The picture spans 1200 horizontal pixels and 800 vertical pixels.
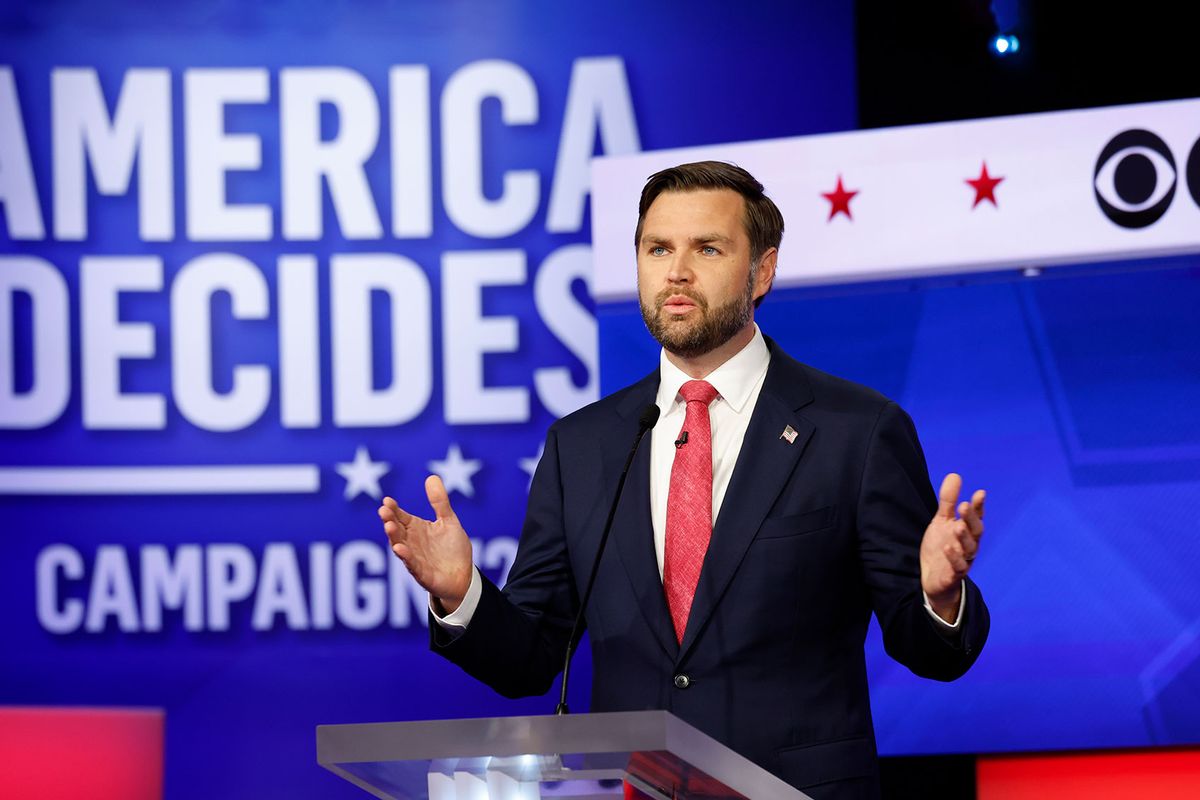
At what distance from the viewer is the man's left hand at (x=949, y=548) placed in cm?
175

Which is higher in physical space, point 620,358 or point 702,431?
point 620,358

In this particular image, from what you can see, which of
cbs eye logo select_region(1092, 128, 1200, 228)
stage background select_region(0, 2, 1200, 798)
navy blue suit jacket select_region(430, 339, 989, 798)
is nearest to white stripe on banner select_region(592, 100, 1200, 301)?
cbs eye logo select_region(1092, 128, 1200, 228)

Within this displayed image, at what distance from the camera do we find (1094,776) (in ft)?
10.1

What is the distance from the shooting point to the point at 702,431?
2.22 m

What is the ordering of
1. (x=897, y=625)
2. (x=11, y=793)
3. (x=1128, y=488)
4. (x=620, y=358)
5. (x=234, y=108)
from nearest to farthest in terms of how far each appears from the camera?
(x=897, y=625), (x=1128, y=488), (x=620, y=358), (x=11, y=793), (x=234, y=108)

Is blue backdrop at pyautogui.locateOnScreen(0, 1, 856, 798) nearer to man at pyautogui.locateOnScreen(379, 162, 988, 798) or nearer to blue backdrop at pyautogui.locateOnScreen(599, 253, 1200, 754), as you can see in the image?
blue backdrop at pyautogui.locateOnScreen(599, 253, 1200, 754)

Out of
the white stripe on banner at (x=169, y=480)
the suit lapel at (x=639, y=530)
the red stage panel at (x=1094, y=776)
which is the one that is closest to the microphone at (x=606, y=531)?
the suit lapel at (x=639, y=530)

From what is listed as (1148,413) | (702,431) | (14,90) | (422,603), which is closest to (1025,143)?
(1148,413)

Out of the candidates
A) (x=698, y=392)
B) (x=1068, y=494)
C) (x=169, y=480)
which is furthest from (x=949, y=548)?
(x=169, y=480)

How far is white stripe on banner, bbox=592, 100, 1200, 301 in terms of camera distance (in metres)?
3.13

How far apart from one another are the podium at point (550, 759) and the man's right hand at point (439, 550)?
42cm

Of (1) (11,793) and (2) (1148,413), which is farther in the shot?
(1) (11,793)

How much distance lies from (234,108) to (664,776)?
127 inches

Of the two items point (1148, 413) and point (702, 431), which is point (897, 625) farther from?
point (1148, 413)
